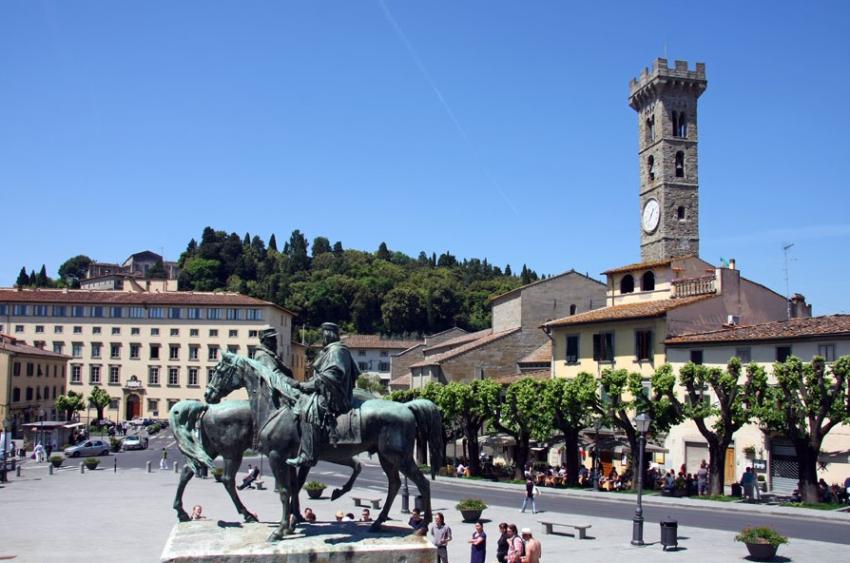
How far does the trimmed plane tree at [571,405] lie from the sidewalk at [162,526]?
849cm

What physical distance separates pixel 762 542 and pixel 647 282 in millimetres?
35149

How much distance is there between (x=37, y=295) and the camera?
103 m

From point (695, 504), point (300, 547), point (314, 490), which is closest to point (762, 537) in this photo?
point (300, 547)

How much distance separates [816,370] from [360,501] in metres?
19.0

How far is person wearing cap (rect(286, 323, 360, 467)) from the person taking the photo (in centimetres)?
1307

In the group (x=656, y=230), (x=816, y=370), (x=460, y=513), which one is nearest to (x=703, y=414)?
(x=816, y=370)

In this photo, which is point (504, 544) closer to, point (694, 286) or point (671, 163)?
point (694, 286)

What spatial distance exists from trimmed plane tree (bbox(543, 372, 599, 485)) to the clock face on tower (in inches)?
1884

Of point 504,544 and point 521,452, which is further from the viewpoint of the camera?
point 521,452

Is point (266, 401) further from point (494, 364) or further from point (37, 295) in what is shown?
point (37, 295)

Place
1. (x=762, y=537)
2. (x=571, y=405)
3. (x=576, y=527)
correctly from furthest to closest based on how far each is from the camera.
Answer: (x=571, y=405) < (x=576, y=527) < (x=762, y=537)

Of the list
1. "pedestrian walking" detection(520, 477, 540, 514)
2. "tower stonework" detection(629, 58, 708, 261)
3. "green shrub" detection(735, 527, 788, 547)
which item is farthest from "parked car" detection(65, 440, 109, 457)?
"tower stonework" detection(629, 58, 708, 261)

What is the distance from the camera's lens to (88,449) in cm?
6334

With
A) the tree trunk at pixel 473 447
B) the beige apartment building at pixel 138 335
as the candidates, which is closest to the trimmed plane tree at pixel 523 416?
the tree trunk at pixel 473 447
